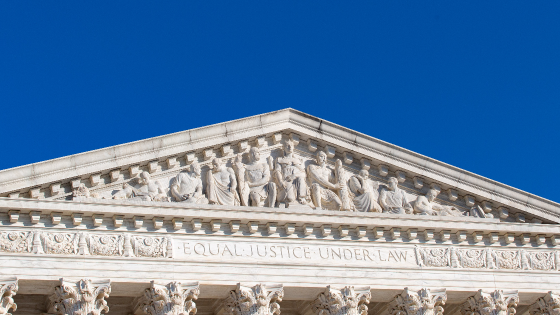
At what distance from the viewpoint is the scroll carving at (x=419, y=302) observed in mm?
22094

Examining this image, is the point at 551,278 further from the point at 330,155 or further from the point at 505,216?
the point at 330,155

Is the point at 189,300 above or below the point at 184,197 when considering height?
below

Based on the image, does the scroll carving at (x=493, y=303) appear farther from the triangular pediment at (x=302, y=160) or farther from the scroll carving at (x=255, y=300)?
the scroll carving at (x=255, y=300)

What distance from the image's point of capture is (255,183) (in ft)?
74.8

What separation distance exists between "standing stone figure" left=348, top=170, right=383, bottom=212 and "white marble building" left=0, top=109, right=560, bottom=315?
0.14ft

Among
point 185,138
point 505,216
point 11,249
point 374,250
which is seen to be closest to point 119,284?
point 11,249

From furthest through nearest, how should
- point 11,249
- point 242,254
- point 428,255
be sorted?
point 428,255
point 242,254
point 11,249

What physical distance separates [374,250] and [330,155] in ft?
10.2

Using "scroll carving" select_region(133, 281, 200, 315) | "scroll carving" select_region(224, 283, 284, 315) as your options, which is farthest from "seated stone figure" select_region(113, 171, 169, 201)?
"scroll carving" select_region(224, 283, 284, 315)

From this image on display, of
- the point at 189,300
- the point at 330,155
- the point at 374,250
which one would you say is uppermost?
the point at 330,155

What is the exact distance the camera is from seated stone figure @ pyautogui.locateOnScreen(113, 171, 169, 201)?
70.8 feet

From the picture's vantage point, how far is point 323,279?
71.7 ft

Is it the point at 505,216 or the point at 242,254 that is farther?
the point at 505,216

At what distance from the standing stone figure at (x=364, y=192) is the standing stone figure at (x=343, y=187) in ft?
0.62
